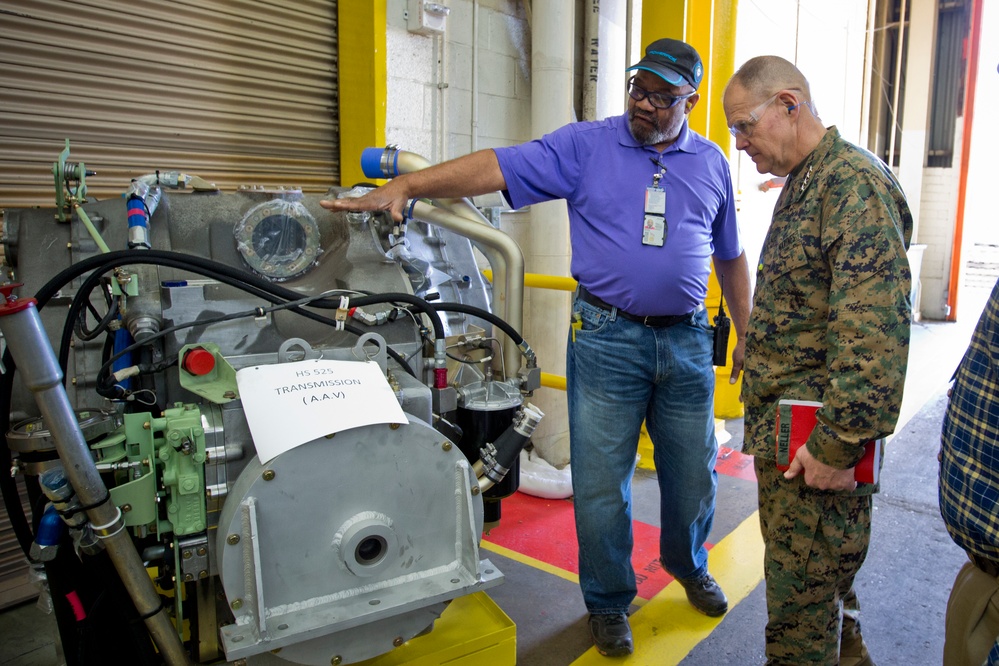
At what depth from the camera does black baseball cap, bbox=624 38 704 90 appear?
6.20 feet

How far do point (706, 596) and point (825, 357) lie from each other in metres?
1.06

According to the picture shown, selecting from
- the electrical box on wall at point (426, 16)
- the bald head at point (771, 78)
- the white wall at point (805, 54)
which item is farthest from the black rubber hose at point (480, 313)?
the white wall at point (805, 54)

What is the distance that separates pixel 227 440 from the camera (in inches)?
50.3

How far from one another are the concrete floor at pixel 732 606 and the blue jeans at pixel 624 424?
0.59 ft

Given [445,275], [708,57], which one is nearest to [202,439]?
[445,275]

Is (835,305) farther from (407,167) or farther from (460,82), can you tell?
(460,82)

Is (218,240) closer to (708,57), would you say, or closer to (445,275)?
(445,275)

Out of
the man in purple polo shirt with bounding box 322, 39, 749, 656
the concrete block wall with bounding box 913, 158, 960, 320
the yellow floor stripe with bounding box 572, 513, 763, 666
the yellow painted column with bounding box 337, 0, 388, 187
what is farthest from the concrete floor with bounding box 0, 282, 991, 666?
the concrete block wall with bounding box 913, 158, 960, 320

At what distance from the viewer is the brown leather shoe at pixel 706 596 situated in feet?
7.27

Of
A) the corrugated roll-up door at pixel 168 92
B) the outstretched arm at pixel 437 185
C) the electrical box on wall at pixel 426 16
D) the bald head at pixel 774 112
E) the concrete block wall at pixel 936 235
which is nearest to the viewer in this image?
the bald head at pixel 774 112

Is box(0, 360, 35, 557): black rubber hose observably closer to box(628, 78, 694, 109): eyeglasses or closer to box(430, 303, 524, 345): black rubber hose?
box(430, 303, 524, 345): black rubber hose

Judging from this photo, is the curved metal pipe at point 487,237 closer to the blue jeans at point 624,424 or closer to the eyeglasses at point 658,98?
the blue jeans at point 624,424

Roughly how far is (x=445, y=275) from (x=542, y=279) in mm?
889

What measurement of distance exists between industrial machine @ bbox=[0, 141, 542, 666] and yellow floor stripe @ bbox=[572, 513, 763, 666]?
0.80 metres
